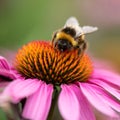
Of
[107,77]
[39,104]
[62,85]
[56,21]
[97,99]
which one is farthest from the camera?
[56,21]

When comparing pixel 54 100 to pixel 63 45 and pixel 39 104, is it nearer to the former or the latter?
pixel 39 104

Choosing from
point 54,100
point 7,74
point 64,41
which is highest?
point 64,41

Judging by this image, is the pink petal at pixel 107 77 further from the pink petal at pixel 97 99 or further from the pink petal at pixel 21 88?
the pink petal at pixel 21 88

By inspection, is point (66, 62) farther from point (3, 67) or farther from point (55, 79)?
point (3, 67)

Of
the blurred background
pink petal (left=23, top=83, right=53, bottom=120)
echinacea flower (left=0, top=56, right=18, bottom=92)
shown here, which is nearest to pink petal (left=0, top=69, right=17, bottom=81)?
echinacea flower (left=0, top=56, right=18, bottom=92)

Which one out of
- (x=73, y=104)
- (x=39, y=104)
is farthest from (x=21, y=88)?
(x=73, y=104)

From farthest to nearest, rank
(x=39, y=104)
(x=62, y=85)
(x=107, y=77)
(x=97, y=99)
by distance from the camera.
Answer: (x=107, y=77) → (x=62, y=85) → (x=97, y=99) → (x=39, y=104)

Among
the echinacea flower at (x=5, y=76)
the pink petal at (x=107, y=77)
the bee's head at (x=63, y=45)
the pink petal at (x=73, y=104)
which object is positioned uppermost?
the bee's head at (x=63, y=45)

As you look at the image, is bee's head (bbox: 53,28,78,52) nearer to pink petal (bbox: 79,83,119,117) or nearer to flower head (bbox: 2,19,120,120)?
flower head (bbox: 2,19,120,120)

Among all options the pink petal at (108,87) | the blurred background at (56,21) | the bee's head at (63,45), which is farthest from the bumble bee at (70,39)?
the blurred background at (56,21)
